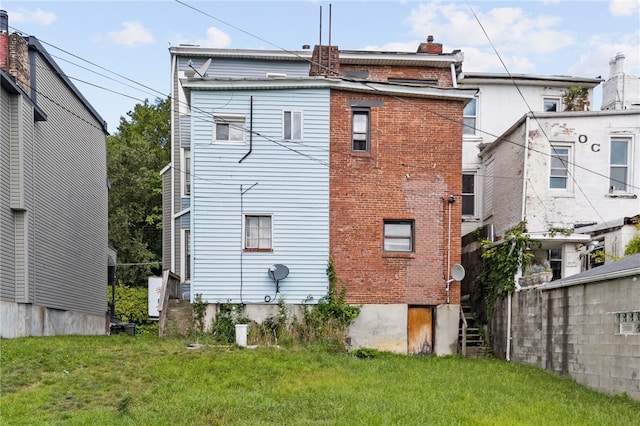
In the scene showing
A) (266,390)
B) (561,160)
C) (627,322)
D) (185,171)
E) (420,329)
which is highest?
(561,160)

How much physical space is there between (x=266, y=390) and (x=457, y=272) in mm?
7964

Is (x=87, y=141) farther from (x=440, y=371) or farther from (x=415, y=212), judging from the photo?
(x=440, y=371)

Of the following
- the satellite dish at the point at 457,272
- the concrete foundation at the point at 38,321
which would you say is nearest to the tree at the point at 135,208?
the concrete foundation at the point at 38,321

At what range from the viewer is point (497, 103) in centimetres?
2395

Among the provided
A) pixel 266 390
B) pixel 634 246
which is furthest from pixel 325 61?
pixel 266 390

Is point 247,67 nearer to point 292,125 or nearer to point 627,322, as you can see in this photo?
point 292,125

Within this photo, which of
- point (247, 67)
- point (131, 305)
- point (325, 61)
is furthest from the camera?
point (131, 305)

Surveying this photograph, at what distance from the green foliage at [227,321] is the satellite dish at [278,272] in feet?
4.06

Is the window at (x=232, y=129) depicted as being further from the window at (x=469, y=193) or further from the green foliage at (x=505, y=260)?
the window at (x=469, y=193)

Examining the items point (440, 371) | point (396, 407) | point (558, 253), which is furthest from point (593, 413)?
point (558, 253)

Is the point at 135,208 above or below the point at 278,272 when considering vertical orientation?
above

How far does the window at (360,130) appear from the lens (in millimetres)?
18312

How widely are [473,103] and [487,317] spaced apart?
29.1ft

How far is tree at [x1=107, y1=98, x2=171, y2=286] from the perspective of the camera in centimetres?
3994
